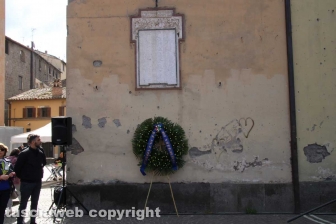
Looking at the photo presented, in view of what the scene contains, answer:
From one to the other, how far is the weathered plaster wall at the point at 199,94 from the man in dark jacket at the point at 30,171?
1.29 m

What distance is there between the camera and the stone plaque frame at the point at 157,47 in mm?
8953

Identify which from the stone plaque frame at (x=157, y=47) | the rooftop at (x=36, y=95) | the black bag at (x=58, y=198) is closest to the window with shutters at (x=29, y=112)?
the rooftop at (x=36, y=95)

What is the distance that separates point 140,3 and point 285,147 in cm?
469

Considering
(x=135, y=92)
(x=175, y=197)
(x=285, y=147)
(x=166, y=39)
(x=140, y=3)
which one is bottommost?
(x=175, y=197)

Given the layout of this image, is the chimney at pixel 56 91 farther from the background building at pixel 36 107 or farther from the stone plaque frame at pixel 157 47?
the stone plaque frame at pixel 157 47

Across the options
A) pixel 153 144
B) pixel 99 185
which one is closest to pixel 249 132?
pixel 153 144

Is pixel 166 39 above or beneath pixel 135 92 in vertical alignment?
above

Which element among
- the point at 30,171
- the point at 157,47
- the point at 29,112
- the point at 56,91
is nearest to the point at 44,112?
the point at 29,112

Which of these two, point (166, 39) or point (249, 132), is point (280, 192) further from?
point (166, 39)

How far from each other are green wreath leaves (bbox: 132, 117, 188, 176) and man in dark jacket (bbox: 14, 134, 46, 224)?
6.94 feet

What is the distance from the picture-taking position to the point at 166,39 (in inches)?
356

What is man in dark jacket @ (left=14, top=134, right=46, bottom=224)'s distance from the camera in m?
7.39

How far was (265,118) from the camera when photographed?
8.87 metres

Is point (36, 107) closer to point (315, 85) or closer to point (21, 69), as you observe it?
point (21, 69)
